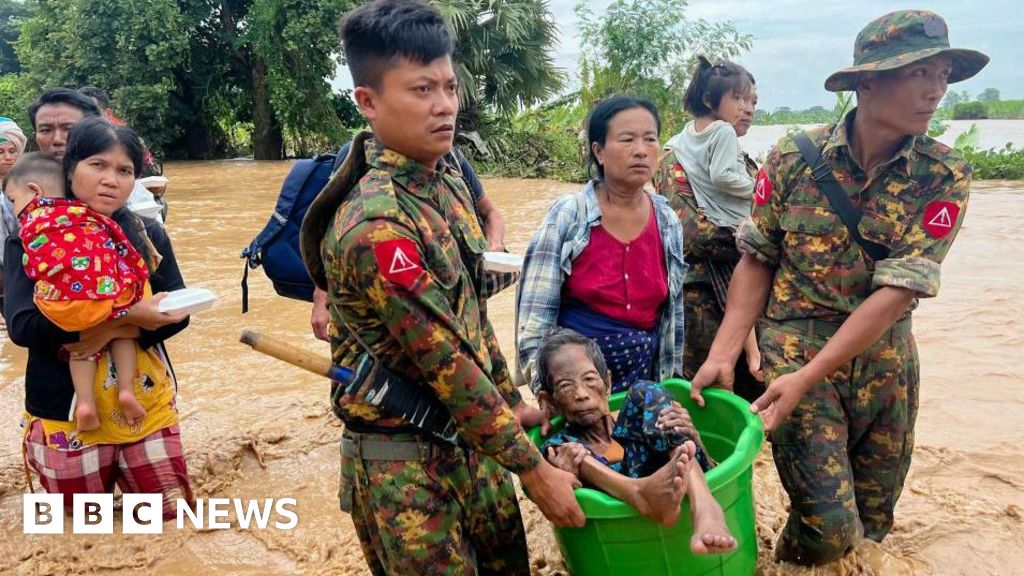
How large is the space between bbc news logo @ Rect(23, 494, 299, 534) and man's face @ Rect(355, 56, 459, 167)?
→ 214 centimetres

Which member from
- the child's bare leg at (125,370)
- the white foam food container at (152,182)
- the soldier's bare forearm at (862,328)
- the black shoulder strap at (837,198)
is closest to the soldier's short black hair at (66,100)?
the white foam food container at (152,182)

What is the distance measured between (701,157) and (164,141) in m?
18.3

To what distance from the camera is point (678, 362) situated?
2777 millimetres

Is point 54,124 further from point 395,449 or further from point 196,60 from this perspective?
point 196,60

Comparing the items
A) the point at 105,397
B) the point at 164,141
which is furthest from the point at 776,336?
the point at 164,141

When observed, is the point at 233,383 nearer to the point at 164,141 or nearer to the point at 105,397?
the point at 105,397

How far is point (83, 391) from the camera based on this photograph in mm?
2889

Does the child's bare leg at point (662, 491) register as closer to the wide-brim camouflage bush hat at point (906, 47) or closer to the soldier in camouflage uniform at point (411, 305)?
the soldier in camouflage uniform at point (411, 305)

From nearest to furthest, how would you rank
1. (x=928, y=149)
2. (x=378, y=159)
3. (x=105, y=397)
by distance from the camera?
1. (x=378, y=159)
2. (x=928, y=149)
3. (x=105, y=397)

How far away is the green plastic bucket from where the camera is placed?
1762 millimetres

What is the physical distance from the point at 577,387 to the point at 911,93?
4.29 feet

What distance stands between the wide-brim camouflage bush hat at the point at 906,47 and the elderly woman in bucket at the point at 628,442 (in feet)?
3.74

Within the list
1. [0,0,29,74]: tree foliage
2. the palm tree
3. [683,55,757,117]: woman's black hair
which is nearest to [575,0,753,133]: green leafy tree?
the palm tree

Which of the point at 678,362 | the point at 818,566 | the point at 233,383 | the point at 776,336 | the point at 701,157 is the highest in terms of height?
the point at 701,157
